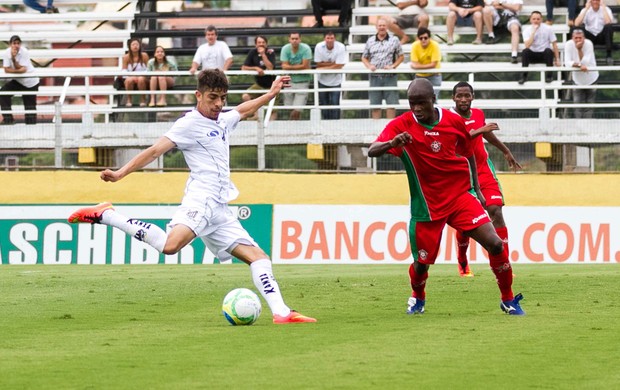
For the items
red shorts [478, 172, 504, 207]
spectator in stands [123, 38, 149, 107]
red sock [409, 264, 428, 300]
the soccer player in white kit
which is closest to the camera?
the soccer player in white kit

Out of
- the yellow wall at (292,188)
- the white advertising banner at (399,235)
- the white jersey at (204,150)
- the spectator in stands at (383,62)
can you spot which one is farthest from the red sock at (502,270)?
the spectator in stands at (383,62)

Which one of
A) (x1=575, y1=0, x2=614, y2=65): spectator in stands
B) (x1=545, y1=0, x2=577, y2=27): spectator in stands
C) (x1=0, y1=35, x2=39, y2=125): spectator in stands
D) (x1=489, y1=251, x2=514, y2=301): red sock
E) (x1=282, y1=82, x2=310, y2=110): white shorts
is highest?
(x1=545, y1=0, x2=577, y2=27): spectator in stands

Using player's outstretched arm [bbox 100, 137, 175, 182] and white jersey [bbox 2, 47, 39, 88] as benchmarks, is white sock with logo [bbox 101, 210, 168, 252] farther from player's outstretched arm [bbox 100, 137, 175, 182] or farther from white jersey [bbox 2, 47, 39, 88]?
white jersey [bbox 2, 47, 39, 88]

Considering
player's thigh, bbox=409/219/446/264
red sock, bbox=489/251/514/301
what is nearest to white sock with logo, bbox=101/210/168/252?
player's thigh, bbox=409/219/446/264

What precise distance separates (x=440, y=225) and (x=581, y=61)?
15719 millimetres

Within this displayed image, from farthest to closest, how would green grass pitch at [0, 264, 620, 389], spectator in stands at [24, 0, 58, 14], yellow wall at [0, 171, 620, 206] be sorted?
spectator in stands at [24, 0, 58, 14] < yellow wall at [0, 171, 620, 206] < green grass pitch at [0, 264, 620, 389]

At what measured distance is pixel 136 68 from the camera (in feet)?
92.7

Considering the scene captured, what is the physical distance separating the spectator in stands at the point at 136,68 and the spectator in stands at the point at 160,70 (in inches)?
7.2

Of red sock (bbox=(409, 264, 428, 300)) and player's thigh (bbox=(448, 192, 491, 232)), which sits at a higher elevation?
player's thigh (bbox=(448, 192, 491, 232))

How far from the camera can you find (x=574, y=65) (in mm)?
→ 26141

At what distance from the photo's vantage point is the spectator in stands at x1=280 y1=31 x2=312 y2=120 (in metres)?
26.8

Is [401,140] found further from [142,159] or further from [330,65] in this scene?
[330,65]

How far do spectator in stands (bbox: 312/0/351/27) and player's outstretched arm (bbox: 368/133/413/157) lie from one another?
63.7ft

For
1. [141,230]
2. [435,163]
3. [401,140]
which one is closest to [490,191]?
[435,163]
